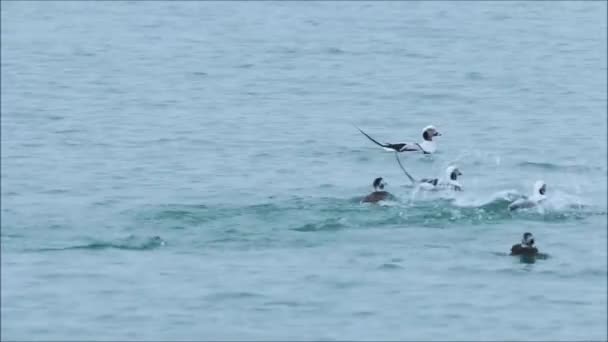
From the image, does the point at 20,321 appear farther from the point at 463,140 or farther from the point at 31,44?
the point at 31,44

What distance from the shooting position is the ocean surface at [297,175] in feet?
74.3

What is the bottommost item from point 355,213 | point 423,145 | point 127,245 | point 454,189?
point 127,245

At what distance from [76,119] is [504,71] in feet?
34.1

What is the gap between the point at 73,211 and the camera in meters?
27.4

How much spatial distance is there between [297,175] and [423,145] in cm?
385

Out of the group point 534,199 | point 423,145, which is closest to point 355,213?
point 534,199

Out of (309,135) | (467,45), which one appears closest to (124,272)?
(309,135)

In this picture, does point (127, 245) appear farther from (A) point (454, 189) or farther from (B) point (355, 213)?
(A) point (454, 189)

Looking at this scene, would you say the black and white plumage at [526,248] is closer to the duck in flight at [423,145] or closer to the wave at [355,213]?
the wave at [355,213]

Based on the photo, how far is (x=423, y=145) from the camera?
33.6 meters

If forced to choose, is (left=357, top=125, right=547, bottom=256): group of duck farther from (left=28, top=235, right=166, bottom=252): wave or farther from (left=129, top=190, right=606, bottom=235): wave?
(left=28, top=235, right=166, bottom=252): wave

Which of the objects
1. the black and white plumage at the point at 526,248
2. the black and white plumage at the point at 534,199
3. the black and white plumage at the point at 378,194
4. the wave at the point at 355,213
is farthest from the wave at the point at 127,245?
the black and white plumage at the point at 534,199

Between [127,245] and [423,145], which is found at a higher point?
[423,145]

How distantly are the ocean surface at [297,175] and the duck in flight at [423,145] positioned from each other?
31cm
